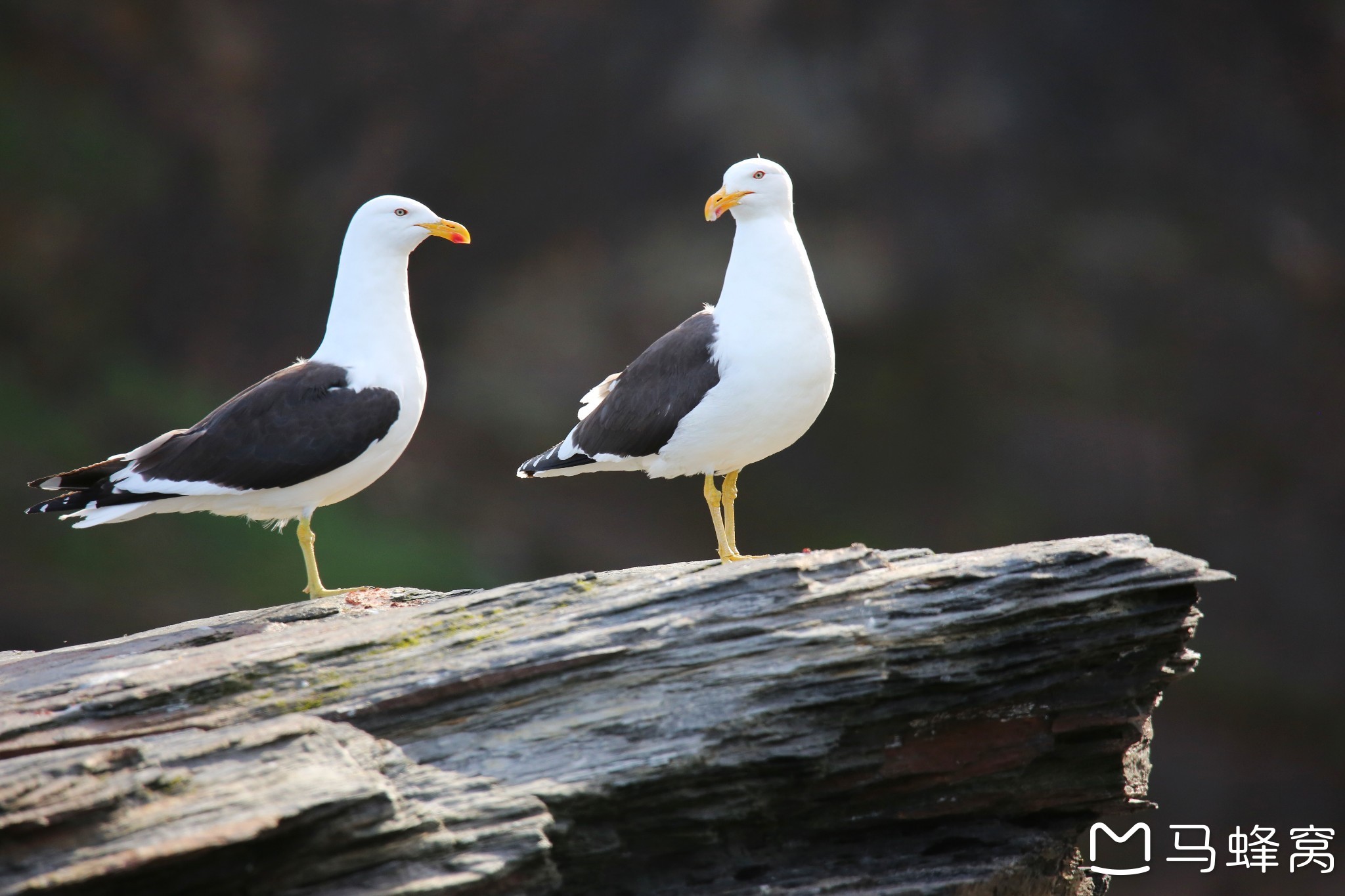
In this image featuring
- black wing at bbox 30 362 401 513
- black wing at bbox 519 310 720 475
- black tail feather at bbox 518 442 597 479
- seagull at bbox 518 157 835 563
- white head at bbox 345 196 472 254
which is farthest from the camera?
white head at bbox 345 196 472 254

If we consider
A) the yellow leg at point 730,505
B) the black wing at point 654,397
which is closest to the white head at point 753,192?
the black wing at point 654,397

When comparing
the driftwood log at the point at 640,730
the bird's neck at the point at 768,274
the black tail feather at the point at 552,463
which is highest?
the bird's neck at the point at 768,274

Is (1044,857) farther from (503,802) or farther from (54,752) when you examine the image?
(54,752)

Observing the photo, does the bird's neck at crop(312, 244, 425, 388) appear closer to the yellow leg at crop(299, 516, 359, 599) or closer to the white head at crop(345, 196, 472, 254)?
the white head at crop(345, 196, 472, 254)

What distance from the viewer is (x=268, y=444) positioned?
5.57m

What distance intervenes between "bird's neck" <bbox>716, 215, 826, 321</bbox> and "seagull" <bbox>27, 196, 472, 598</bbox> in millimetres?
1305

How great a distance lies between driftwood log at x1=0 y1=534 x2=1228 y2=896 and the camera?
3.67 meters

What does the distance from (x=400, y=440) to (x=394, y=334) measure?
543 mm

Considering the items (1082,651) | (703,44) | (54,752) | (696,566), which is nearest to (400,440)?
(696,566)

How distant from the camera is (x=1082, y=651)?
15.0 ft

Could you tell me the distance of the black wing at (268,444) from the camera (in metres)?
5.55


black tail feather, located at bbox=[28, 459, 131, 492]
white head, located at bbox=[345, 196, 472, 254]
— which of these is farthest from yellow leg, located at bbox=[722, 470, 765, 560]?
black tail feather, located at bbox=[28, 459, 131, 492]

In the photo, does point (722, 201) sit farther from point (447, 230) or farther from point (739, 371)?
point (447, 230)

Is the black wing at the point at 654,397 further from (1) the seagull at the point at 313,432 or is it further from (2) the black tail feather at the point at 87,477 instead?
(2) the black tail feather at the point at 87,477
